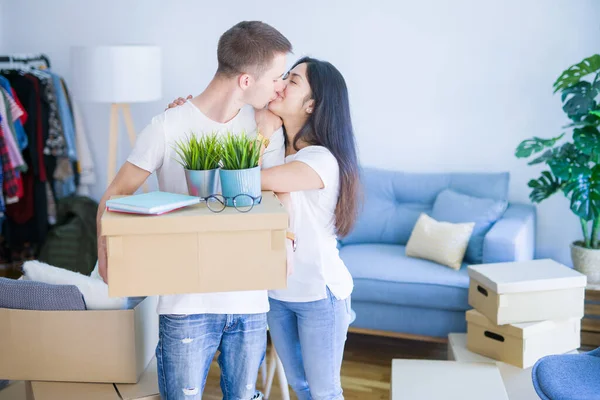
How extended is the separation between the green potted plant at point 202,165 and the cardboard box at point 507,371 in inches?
70.2

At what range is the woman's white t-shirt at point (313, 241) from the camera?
6.57 feet

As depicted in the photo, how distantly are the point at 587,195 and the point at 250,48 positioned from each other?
7.58 ft

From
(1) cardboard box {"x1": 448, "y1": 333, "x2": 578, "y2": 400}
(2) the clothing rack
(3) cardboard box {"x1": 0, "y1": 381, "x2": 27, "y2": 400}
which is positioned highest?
(2) the clothing rack

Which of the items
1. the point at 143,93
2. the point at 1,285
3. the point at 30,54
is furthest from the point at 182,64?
the point at 1,285

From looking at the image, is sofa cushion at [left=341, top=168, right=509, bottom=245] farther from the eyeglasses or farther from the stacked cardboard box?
the eyeglasses

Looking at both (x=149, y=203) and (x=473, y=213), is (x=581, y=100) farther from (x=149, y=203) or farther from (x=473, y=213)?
(x=149, y=203)

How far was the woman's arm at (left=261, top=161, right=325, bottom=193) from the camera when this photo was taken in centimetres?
186

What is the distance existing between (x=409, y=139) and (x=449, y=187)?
1.42 feet

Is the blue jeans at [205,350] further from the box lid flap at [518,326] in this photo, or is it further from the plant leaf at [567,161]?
the plant leaf at [567,161]

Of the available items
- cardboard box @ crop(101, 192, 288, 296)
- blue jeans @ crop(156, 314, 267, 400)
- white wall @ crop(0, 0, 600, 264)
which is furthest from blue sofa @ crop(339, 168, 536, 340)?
cardboard box @ crop(101, 192, 288, 296)

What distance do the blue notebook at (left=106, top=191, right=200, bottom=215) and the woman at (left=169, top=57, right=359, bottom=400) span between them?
1.52 ft

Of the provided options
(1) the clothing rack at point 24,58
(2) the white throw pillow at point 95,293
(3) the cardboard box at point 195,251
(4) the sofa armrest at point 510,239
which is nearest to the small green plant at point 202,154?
(3) the cardboard box at point 195,251

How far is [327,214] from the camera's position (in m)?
2.04

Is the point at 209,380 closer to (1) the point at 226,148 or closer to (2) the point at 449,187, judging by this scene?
(2) the point at 449,187
